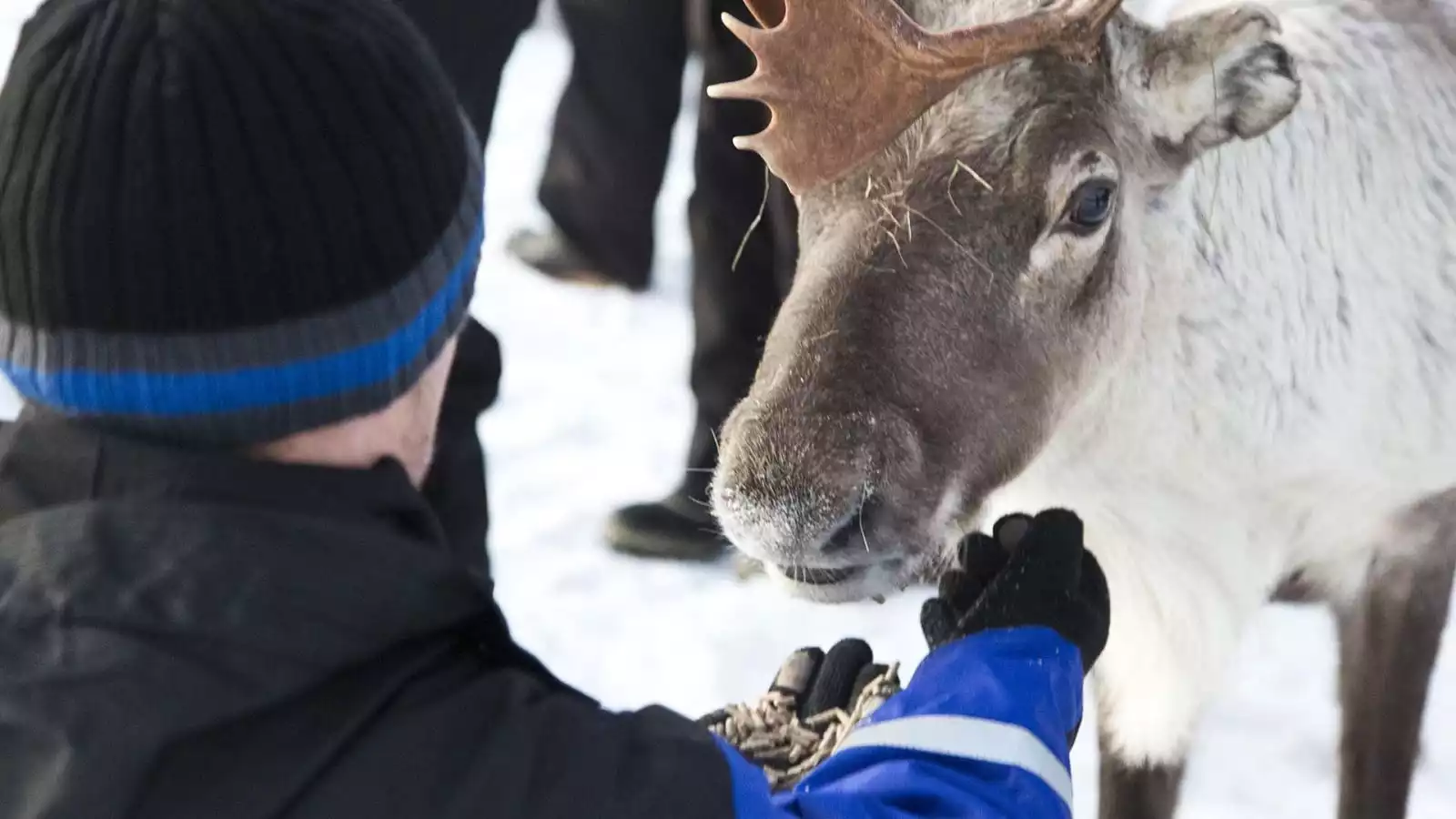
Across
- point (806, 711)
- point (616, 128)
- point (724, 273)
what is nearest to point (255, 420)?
point (806, 711)

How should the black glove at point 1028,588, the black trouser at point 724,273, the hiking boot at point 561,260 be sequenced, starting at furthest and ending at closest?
the hiking boot at point 561,260, the black trouser at point 724,273, the black glove at point 1028,588

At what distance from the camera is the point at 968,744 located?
1.20 metres

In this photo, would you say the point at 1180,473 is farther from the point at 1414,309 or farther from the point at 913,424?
the point at 913,424

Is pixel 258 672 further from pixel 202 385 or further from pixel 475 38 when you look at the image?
pixel 475 38

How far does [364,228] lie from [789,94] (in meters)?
0.72

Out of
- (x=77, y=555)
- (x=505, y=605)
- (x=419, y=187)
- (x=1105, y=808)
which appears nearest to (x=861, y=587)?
(x=419, y=187)

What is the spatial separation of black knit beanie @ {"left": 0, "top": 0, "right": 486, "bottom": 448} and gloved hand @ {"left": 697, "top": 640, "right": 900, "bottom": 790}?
751 mm

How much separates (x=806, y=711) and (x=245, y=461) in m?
0.95

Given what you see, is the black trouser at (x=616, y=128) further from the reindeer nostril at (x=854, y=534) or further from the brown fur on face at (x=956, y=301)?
the reindeer nostril at (x=854, y=534)

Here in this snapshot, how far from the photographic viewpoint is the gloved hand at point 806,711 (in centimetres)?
156

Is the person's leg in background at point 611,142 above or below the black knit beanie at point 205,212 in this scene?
below

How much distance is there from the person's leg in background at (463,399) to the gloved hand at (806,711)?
438 mm

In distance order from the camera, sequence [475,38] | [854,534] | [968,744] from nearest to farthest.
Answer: [968,744] → [854,534] → [475,38]

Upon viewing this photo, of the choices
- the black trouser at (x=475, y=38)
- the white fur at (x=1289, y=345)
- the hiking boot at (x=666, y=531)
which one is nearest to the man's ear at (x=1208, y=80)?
the white fur at (x=1289, y=345)
